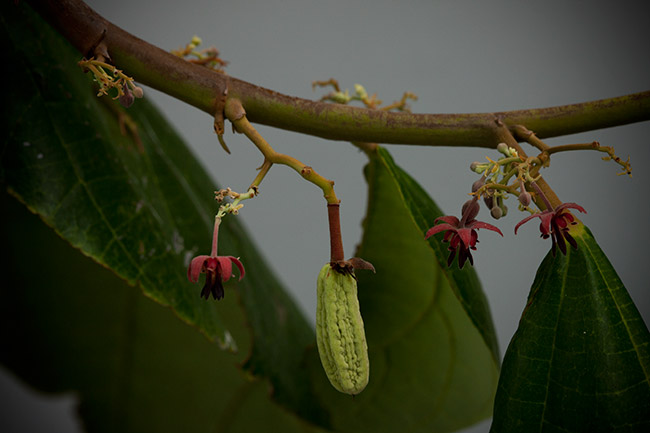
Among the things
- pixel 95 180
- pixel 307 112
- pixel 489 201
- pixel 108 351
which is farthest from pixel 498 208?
pixel 108 351

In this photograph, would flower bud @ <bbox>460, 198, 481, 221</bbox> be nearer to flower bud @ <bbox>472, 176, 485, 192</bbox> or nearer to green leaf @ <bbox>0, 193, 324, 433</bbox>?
flower bud @ <bbox>472, 176, 485, 192</bbox>

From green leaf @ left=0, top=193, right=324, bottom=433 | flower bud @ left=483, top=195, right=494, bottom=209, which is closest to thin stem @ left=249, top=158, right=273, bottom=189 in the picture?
flower bud @ left=483, top=195, right=494, bottom=209

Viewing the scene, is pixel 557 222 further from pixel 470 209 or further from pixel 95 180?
pixel 95 180

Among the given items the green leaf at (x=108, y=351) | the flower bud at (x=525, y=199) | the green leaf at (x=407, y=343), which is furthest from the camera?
the green leaf at (x=108, y=351)

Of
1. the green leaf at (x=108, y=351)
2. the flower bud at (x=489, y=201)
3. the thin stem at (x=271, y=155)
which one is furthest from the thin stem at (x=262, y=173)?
the green leaf at (x=108, y=351)

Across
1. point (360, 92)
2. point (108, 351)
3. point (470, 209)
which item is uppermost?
point (360, 92)

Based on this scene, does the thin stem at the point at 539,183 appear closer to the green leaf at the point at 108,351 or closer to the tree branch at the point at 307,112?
the tree branch at the point at 307,112

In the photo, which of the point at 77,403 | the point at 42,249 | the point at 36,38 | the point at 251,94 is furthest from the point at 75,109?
the point at 77,403
